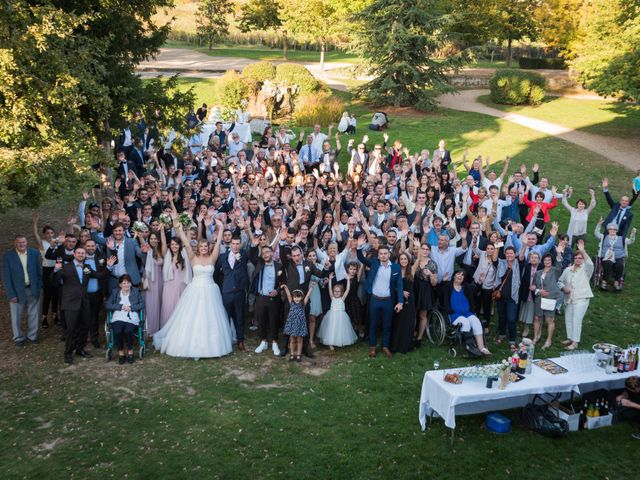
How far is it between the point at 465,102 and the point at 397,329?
2769 cm

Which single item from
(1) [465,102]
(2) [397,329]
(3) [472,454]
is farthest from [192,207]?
(1) [465,102]

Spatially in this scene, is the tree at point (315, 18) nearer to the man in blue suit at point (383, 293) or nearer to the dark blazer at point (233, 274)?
the dark blazer at point (233, 274)

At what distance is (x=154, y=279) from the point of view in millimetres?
10891

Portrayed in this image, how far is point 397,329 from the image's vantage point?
1056cm

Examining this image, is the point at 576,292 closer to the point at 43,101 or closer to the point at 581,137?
the point at 43,101

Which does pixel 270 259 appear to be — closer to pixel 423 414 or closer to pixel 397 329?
pixel 397 329

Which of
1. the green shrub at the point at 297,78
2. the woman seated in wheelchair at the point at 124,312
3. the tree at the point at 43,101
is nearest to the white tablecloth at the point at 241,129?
the green shrub at the point at 297,78

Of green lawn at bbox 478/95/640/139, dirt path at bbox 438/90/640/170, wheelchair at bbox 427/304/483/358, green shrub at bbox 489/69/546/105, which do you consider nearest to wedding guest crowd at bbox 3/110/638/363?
wheelchair at bbox 427/304/483/358

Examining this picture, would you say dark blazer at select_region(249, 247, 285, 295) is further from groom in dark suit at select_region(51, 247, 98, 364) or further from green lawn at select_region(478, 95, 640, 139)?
green lawn at select_region(478, 95, 640, 139)

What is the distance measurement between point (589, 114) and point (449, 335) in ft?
84.2

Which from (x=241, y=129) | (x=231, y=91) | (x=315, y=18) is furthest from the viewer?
(x=315, y=18)

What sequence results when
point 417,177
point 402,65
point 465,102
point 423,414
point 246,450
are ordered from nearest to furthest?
point 246,450
point 423,414
point 417,177
point 402,65
point 465,102

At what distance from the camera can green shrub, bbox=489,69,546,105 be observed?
33375 mm

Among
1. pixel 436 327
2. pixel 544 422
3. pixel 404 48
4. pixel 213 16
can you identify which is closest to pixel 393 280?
pixel 436 327
